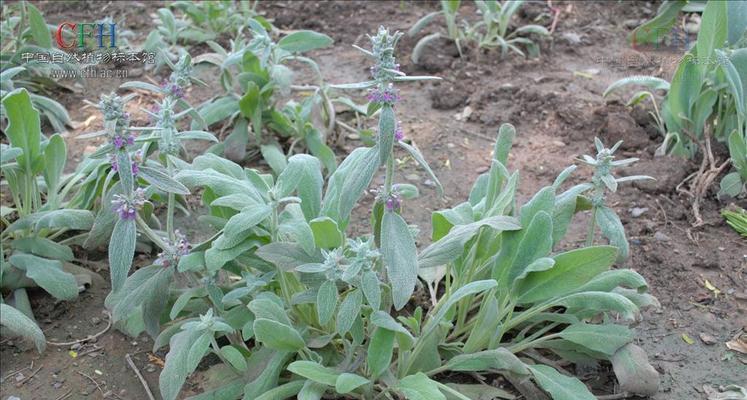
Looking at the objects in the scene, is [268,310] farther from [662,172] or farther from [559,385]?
[662,172]

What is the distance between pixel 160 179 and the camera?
226 cm

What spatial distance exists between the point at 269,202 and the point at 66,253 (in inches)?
39.1

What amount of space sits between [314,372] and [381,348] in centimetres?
20

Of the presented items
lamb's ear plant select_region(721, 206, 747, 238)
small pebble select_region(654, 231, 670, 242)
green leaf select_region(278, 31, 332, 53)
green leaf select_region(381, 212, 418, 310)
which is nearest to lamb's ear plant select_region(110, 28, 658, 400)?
green leaf select_region(381, 212, 418, 310)

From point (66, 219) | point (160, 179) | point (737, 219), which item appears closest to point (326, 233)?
point (160, 179)

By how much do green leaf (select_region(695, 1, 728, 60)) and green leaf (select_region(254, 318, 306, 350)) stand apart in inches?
82.8

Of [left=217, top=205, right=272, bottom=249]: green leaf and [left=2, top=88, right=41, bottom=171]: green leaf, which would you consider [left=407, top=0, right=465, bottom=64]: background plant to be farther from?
[left=217, top=205, right=272, bottom=249]: green leaf

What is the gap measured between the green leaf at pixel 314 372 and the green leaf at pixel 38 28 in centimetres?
267

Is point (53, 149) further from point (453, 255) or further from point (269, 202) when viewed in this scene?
point (453, 255)

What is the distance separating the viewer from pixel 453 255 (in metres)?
2.30

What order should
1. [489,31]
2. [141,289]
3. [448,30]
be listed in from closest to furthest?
[141,289] < [489,31] < [448,30]

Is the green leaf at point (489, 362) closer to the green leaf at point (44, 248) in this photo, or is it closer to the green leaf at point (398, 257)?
the green leaf at point (398, 257)

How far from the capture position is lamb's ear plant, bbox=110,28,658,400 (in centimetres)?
214

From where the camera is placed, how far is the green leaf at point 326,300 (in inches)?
84.2
